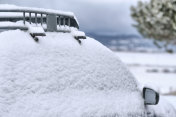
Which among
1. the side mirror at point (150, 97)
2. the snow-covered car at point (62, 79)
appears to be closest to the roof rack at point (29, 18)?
the snow-covered car at point (62, 79)

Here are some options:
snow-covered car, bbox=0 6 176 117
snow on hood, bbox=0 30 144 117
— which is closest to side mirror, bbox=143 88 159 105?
snow-covered car, bbox=0 6 176 117

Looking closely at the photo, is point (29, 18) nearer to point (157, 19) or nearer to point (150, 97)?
point (150, 97)

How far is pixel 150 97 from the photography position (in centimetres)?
423

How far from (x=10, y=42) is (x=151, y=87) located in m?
1.65

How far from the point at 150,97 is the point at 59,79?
48.7 inches

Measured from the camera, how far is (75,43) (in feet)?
12.4

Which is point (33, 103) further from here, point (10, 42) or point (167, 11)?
point (167, 11)

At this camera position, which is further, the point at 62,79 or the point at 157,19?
the point at 157,19

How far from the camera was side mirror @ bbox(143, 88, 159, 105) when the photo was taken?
165 inches

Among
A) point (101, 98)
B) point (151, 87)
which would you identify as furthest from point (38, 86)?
point (151, 87)

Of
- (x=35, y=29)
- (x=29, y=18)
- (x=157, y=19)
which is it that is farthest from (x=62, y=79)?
(x=157, y=19)

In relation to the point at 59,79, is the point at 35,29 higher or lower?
higher

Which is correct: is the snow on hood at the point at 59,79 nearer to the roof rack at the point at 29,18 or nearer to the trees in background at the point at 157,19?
the roof rack at the point at 29,18

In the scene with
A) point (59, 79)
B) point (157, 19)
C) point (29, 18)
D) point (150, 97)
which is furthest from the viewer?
point (157, 19)
